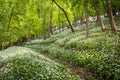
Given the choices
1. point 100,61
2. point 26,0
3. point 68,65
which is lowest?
point 68,65

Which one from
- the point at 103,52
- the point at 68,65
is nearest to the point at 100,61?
the point at 103,52

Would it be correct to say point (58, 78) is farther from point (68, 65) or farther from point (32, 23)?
point (32, 23)

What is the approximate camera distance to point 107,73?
15844mm

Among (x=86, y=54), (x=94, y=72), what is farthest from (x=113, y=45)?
(x=94, y=72)

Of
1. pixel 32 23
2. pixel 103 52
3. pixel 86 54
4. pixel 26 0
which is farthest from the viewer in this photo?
pixel 32 23

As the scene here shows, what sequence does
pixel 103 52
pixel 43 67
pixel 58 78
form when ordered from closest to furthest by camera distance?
pixel 58 78
pixel 43 67
pixel 103 52

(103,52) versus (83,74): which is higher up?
(103,52)

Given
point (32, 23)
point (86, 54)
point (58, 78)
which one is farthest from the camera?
point (32, 23)

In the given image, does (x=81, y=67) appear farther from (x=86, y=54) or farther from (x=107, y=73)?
(x=107, y=73)

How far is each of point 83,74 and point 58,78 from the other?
3.90 m

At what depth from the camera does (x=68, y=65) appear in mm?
22844

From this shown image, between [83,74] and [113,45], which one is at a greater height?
[113,45]

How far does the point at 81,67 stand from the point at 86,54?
152 centimetres

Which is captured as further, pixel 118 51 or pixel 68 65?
pixel 68 65
